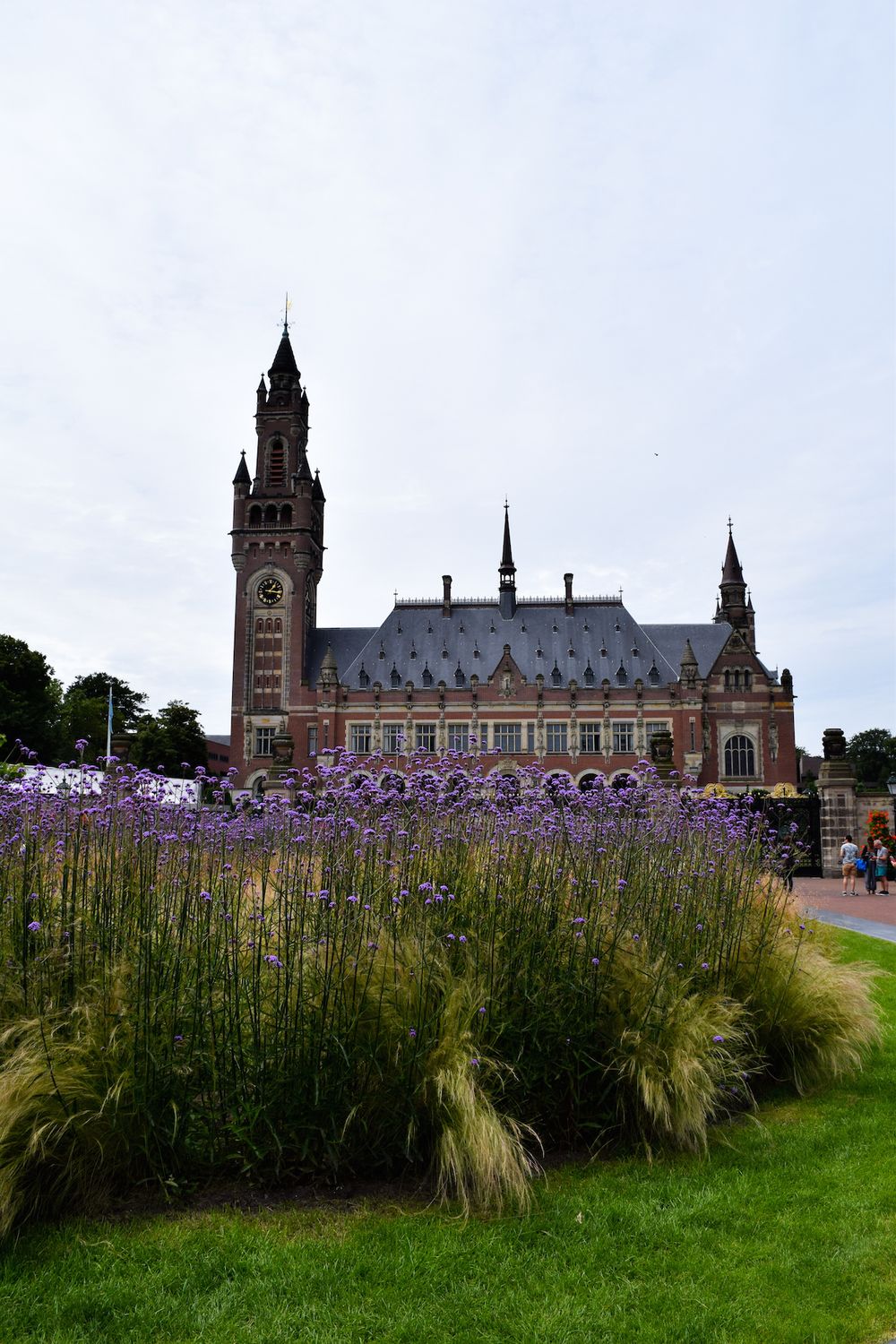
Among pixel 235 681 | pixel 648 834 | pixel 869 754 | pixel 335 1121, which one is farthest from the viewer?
pixel 869 754

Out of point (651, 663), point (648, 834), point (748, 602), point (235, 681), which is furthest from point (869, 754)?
point (648, 834)

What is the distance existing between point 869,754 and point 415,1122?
10357cm

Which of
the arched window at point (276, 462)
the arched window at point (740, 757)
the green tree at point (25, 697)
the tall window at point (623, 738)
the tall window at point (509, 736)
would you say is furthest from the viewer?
the arched window at point (276, 462)

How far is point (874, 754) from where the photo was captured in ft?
320

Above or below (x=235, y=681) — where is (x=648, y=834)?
below

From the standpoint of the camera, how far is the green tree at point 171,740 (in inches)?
2479

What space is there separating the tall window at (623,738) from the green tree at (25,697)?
35153 mm

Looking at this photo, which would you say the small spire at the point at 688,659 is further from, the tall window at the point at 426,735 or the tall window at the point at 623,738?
the tall window at the point at 426,735

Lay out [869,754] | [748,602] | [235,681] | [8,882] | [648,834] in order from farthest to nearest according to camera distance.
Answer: [869,754] < [748,602] < [235,681] < [648,834] < [8,882]

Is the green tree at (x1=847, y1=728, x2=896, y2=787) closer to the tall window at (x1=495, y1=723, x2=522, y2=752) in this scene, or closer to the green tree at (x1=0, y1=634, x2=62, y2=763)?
the tall window at (x1=495, y1=723, x2=522, y2=752)

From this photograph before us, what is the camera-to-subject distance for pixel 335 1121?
4.52m

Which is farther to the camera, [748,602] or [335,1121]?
[748,602]

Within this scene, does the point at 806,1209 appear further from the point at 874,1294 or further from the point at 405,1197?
the point at 405,1197

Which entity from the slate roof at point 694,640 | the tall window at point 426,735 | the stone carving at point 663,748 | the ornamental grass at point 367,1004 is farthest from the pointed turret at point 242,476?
the ornamental grass at point 367,1004
